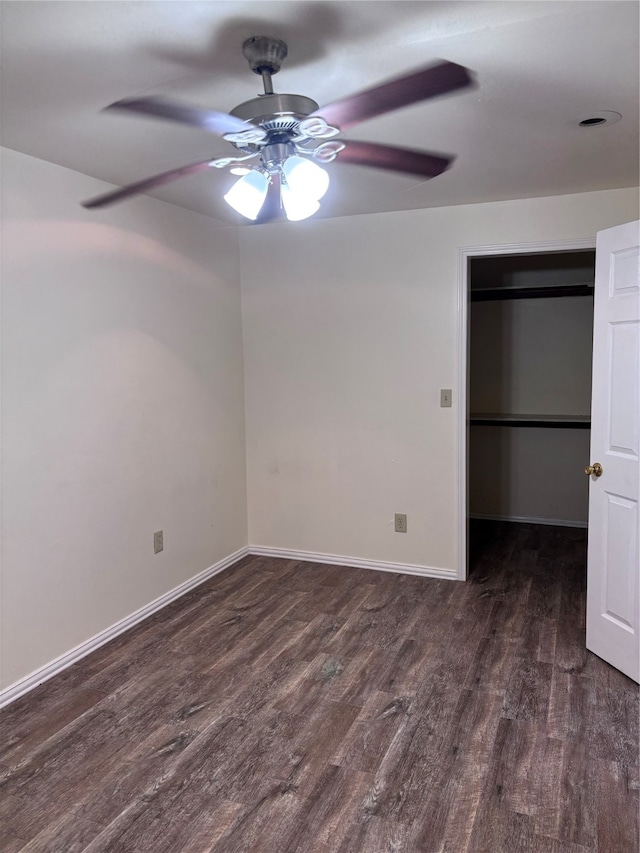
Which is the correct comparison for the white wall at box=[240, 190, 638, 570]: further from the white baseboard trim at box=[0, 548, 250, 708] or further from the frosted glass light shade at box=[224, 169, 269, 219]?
the frosted glass light shade at box=[224, 169, 269, 219]

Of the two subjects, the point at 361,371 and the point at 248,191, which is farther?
the point at 361,371

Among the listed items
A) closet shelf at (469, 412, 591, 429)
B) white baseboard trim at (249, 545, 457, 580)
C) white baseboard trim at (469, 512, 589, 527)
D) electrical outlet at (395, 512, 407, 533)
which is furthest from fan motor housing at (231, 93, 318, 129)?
white baseboard trim at (469, 512, 589, 527)

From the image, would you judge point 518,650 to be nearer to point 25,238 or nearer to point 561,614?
point 561,614

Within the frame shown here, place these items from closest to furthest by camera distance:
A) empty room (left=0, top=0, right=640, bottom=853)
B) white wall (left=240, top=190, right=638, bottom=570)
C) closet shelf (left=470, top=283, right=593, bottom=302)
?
1. empty room (left=0, top=0, right=640, bottom=853)
2. white wall (left=240, top=190, right=638, bottom=570)
3. closet shelf (left=470, top=283, right=593, bottom=302)

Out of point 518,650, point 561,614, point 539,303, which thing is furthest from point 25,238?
point 539,303

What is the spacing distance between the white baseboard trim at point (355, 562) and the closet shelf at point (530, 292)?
2.41 metres

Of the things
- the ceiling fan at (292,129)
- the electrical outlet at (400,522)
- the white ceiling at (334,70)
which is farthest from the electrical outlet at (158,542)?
the ceiling fan at (292,129)

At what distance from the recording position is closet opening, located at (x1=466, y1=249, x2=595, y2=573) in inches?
198

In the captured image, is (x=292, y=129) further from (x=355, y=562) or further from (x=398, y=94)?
(x=355, y=562)

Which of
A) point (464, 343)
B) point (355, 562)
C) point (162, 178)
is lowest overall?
point (355, 562)

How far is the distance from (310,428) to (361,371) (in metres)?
0.54

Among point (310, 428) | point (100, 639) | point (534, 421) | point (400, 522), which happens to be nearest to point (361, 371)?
A: point (310, 428)

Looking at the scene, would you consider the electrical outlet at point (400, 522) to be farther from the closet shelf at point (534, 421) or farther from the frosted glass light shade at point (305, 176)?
the frosted glass light shade at point (305, 176)

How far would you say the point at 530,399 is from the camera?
532 cm
